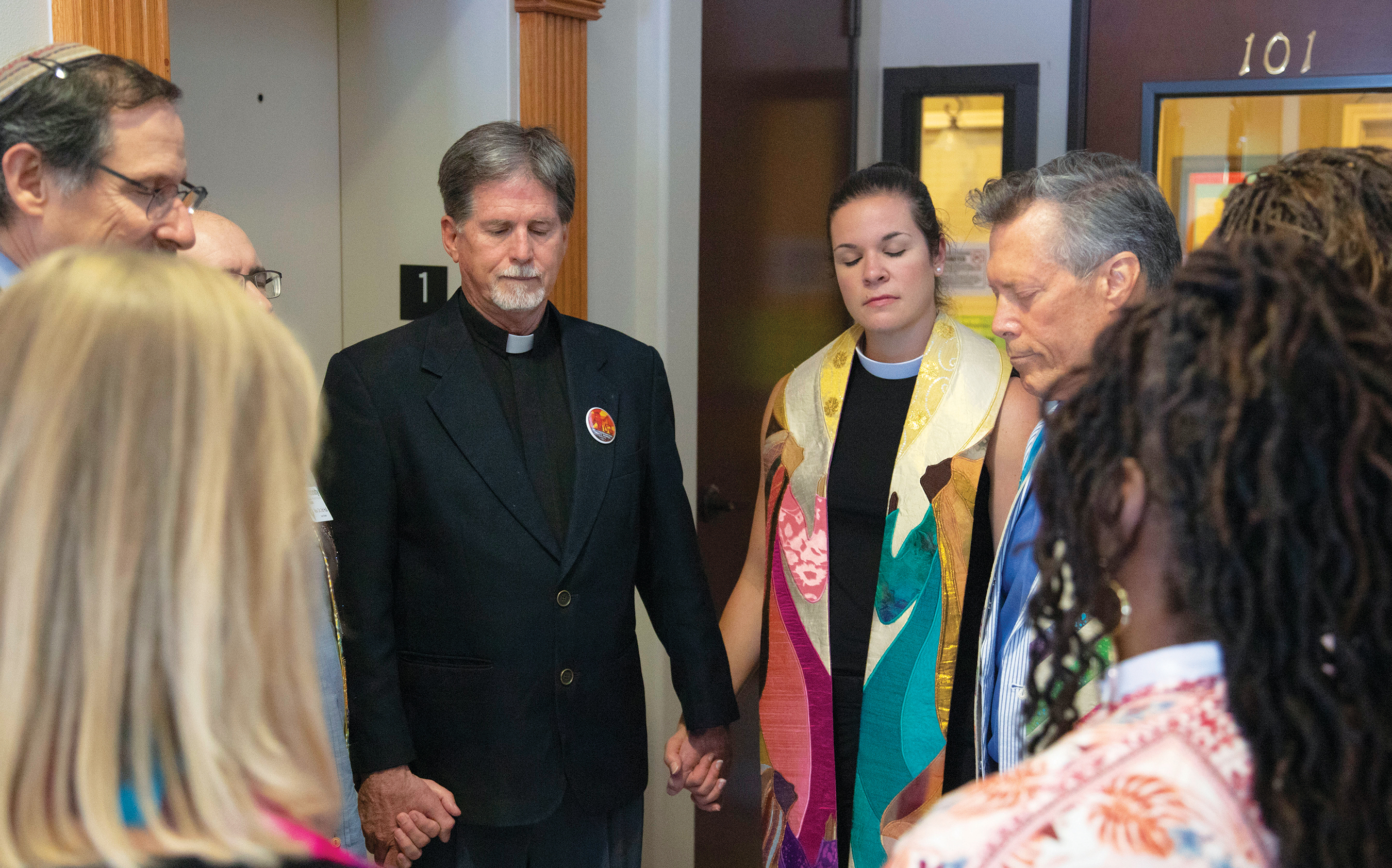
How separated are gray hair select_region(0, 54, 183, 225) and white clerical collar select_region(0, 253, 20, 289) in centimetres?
5

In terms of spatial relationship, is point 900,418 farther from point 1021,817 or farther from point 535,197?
point 1021,817

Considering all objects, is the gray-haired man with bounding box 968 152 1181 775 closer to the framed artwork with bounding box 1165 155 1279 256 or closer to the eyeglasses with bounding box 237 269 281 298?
the eyeglasses with bounding box 237 269 281 298

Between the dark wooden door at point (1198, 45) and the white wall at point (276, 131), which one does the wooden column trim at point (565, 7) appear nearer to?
the white wall at point (276, 131)

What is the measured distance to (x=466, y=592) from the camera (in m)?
1.83

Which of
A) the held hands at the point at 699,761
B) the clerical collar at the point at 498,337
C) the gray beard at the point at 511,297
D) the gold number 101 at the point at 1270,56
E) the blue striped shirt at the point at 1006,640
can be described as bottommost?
the held hands at the point at 699,761

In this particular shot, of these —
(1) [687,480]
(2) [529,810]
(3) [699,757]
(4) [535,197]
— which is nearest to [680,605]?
(3) [699,757]

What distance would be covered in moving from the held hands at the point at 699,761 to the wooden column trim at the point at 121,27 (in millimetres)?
1323

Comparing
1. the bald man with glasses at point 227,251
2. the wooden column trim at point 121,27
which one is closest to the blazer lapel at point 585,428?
the bald man with glasses at point 227,251

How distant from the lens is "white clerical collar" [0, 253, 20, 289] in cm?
126

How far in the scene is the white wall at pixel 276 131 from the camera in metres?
2.30

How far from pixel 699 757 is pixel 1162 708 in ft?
4.44

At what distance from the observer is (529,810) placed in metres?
1.83

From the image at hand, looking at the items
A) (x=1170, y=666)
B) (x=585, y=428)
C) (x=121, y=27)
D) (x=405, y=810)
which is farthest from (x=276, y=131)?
(x=1170, y=666)

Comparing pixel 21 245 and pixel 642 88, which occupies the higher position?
pixel 642 88
